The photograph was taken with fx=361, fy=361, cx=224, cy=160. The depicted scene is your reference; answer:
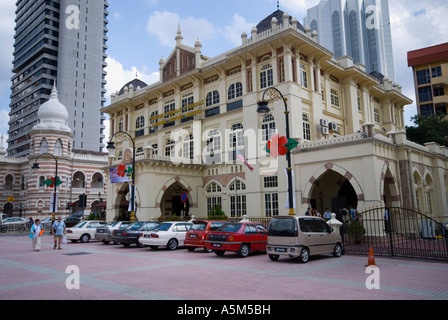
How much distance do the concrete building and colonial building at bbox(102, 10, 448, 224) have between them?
25999mm

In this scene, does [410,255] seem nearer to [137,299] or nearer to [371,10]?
[137,299]

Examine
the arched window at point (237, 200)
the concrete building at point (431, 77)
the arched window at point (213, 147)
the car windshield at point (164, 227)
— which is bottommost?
the car windshield at point (164, 227)

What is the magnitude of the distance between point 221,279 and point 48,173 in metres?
43.7

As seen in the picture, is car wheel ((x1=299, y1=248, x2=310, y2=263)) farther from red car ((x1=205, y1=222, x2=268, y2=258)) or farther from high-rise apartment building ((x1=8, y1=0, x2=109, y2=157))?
high-rise apartment building ((x1=8, y1=0, x2=109, y2=157))

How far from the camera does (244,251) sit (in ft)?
51.2

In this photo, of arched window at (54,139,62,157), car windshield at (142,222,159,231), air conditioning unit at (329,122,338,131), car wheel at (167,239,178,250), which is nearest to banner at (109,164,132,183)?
car windshield at (142,222,159,231)

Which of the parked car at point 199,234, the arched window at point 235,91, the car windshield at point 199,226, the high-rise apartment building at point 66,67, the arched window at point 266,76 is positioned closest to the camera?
the parked car at point 199,234

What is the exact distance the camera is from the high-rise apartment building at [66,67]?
251 ft

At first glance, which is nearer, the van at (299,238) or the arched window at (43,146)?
the van at (299,238)

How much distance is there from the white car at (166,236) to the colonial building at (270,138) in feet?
22.9

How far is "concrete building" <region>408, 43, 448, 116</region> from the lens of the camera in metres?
55.3

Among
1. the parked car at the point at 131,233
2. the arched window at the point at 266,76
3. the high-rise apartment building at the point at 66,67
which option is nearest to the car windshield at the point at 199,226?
the parked car at the point at 131,233

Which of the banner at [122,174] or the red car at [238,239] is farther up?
the banner at [122,174]

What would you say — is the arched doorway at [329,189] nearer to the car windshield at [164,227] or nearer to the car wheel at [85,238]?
the car windshield at [164,227]
